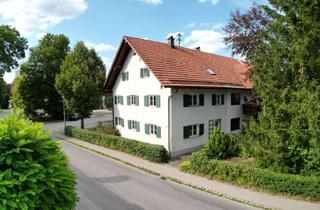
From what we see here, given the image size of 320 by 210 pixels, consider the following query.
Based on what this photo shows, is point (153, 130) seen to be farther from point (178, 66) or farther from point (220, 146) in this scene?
point (220, 146)

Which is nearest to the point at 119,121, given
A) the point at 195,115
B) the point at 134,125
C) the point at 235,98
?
the point at 134,125

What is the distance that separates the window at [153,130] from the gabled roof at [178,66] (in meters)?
3.87

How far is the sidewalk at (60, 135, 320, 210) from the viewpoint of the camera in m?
12.5

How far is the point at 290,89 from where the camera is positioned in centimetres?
1416

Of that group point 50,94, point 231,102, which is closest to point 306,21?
point 231,102

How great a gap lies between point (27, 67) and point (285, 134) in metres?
43.7

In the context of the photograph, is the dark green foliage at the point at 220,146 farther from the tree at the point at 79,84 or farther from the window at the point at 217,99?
the tree at the point at 79,84

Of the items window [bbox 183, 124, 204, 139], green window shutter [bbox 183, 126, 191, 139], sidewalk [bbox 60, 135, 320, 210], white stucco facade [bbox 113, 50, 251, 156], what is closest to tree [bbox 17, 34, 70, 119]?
white stucco facade [bbox 113, 50, 251, 156]

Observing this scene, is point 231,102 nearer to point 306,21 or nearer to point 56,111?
point 306,21

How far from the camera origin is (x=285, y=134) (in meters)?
14.2

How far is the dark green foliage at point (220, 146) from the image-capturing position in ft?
59.0

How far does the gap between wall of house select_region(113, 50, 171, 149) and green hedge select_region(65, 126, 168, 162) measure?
166 centimetres

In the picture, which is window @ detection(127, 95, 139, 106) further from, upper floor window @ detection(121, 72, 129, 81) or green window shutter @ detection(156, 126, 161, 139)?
green window shutter @ detection(156, 126, 161, 139)

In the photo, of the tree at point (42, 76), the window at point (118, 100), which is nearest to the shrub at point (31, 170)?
the window at point (118, 100)
